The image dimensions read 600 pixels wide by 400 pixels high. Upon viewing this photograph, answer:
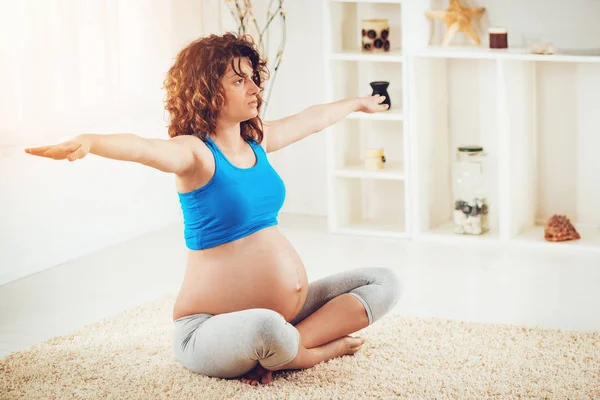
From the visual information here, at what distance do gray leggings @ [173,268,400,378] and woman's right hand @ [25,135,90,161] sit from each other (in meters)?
0.68

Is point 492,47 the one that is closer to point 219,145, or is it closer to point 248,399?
point 219,145

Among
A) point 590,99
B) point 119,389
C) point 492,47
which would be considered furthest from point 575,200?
point 119,389

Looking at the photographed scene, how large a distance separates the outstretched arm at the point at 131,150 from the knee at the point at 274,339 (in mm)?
446

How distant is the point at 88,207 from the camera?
14.5 ft

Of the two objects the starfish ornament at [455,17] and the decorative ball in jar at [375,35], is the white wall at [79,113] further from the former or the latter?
the starfish ornament at [455,17]

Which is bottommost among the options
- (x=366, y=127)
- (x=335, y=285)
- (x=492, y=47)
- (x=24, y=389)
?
(x=24, y=389)

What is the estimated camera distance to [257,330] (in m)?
2.46

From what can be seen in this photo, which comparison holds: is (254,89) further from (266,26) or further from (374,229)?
(266,26)

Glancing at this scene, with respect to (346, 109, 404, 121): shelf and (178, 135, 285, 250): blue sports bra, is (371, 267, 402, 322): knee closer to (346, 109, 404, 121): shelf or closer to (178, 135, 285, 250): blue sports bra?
(178, 135, 285, 250): blue sports bra

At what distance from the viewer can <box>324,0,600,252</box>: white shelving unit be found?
14.0 ft

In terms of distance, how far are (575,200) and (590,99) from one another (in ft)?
1.57

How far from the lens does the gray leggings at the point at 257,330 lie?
247 cm

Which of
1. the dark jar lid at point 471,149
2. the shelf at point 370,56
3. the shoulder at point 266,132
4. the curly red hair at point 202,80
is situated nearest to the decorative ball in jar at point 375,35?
the shelf at point 370,56

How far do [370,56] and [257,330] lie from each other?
222 centimetres
